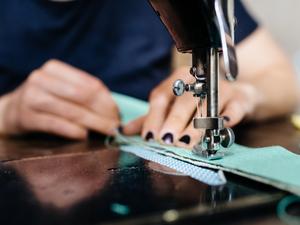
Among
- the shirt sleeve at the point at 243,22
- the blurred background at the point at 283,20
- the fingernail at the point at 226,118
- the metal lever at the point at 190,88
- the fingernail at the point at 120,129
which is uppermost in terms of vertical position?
the blurred background at the point at 283,20

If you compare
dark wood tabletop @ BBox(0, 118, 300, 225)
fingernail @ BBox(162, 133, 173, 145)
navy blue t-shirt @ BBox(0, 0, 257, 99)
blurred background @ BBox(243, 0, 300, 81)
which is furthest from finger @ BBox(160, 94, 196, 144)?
blurred background @ BBox(243, 0, 300, 81)

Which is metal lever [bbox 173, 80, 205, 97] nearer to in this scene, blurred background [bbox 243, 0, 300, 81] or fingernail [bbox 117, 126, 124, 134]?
fingernail [bbox 117, 126, 124, 134]

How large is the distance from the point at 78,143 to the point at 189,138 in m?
0.24

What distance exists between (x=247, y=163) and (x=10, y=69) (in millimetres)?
736

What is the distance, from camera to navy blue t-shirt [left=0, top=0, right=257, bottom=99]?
3.46 feet

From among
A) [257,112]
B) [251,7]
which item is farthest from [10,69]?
[251,7]

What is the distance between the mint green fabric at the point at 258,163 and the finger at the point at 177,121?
0.08ft

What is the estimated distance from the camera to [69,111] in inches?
33.8

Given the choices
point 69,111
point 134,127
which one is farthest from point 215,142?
point 69,111

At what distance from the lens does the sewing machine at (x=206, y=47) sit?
18.4 inches

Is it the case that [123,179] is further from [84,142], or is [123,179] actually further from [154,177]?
[84,142]

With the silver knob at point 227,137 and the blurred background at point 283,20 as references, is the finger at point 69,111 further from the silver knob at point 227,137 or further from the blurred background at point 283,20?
the blurred background at point 283,20

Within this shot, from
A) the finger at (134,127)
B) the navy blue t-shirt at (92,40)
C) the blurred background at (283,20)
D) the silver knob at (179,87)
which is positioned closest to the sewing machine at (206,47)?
the silver knob at (179,87)

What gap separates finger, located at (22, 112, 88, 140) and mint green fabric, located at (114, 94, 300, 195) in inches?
9.2
